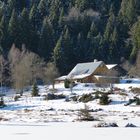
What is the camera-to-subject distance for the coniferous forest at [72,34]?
106000 millimetres

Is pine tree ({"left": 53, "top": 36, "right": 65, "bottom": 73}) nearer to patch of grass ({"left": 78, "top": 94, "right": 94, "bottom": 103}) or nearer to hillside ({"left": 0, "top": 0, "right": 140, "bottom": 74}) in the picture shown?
hillside ({"left": 0, "top": 0, "right": 140, "bottom": 74})

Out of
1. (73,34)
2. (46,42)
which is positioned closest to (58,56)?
(46,42)

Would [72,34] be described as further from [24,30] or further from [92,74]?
[92,74]

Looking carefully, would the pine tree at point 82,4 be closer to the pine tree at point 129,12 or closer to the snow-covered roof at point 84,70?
the pine tree at point 129,12

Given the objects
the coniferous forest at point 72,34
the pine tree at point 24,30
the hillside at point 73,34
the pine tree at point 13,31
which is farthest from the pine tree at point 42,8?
the pine tree at point 13,31

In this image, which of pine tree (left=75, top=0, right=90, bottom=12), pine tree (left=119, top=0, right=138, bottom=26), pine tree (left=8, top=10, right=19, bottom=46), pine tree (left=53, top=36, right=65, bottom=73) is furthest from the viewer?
pine tree (left=75, top=0, right=90, bottom=12)

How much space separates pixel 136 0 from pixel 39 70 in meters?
49.5

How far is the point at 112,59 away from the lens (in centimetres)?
11394

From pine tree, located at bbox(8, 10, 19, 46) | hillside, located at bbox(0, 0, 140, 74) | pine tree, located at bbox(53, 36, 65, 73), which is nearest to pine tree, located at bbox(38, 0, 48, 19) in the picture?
hillside, located at bbox(0, 0, 140, 74)

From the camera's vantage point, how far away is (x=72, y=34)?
411 ft

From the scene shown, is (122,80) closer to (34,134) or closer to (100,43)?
(100,43)

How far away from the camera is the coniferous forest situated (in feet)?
348

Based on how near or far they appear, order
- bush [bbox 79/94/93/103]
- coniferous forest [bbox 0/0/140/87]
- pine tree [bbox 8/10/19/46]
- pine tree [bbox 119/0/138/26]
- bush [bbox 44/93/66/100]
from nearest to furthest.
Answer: bush [bbox 79/94/93/103]
bush [bbox 44/93/66/100]
coniferous forest [bbox 0/0/140/87]
pine tree [bbox 8/10/19/46]
pine tree [bbox 119/0/138/26]

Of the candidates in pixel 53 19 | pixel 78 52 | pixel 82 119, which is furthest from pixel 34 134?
pixel 53 19
